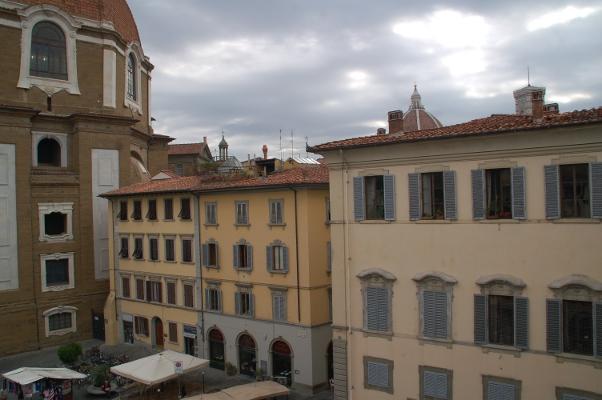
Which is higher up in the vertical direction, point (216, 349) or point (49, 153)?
point (49, 153)

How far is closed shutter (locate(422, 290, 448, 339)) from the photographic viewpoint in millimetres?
17516

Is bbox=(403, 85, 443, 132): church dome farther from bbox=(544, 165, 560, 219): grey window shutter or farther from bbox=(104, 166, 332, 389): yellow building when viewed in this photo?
bbox=(544, 165, 560, 219): grey window shutter

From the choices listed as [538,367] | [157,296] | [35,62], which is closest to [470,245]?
[538,367]

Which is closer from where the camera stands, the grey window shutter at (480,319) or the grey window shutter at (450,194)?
the grey window shutter at (480,319)

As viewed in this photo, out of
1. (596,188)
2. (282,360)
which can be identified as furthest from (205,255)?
(596,188)

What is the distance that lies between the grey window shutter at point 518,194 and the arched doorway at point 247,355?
15932mm

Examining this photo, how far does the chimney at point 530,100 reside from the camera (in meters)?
16.6

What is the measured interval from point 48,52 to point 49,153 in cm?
685

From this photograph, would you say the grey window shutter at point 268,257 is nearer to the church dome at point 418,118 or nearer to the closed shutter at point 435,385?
the closed shutter at point 435,385

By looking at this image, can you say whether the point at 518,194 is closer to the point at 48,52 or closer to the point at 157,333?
the point at 157,333

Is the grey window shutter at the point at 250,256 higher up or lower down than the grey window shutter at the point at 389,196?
lower down

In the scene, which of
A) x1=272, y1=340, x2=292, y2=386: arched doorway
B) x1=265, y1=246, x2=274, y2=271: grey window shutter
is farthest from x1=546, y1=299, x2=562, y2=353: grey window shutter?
x1=265, y1=246, x2=274, y2=271: grey window shutter

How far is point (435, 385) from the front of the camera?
17.7 metres

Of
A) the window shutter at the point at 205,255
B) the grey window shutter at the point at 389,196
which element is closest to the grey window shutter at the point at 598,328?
the grey window shutter at the point at 389,196
